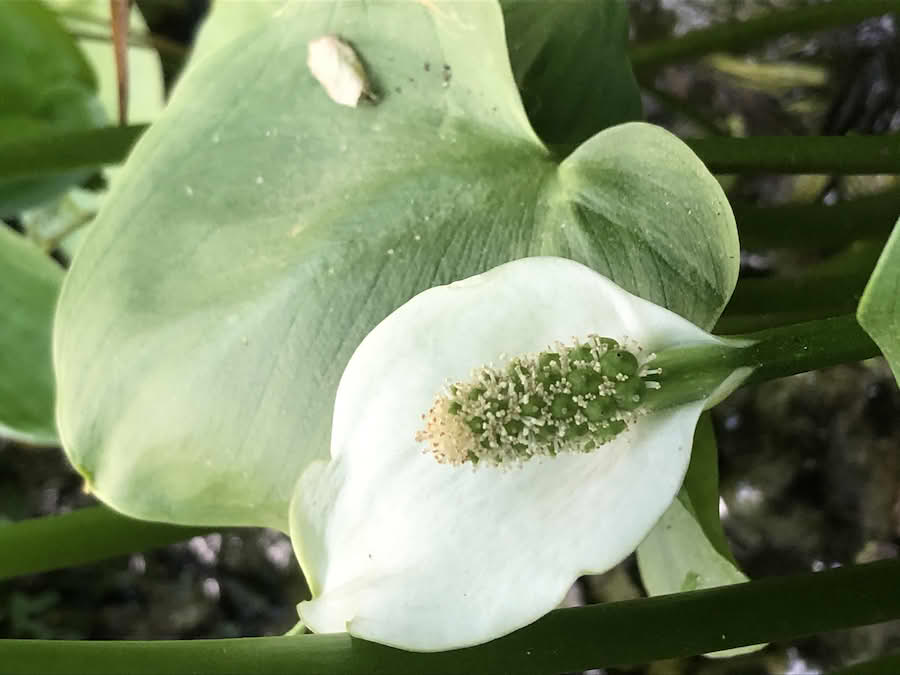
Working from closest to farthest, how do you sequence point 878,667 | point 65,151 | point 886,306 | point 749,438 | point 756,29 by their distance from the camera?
point 886,306 → point 878,667 → point 65,151 → point 756,29 → point 749,438

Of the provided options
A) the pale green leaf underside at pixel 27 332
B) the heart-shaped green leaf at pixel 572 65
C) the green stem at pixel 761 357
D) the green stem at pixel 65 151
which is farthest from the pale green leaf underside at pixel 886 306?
the pale green leaf underside at pixel 27 332

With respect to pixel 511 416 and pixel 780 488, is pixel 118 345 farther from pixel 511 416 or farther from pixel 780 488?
pixel 780 488

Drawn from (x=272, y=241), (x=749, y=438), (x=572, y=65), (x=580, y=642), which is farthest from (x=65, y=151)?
(x=749, y=438)

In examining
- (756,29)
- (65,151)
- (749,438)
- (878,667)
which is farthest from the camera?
(749,438)

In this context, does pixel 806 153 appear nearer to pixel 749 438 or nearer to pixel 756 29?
pixel 756 29

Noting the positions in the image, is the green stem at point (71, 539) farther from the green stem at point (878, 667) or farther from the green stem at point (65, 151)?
the green stem at point (878, 667)

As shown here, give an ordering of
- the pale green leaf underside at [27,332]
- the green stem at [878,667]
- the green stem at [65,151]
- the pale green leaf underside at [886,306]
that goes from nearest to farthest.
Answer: the pale green leaf underside at [886,306], the green stem at [878,667], the green stem at [65,151], the pale green leaf underside at [27,332]

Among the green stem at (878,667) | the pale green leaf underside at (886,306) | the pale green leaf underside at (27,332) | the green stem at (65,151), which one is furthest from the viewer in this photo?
the pale green leaf underside at (27,332)
